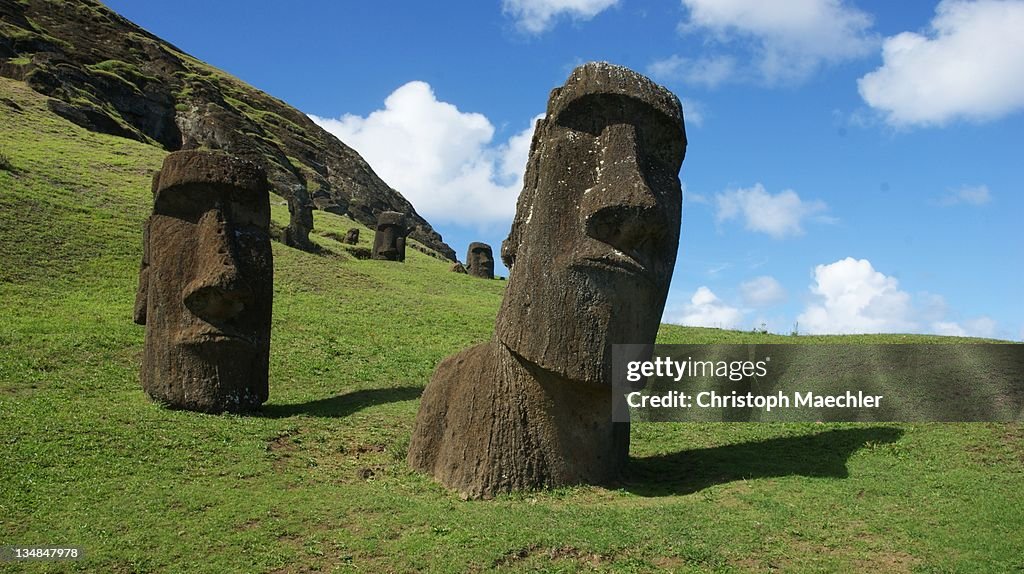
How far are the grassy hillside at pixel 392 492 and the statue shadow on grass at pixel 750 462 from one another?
0.04m

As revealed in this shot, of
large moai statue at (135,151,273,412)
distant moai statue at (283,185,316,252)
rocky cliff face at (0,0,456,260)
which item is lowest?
large moai statue at (135,151,273,412)

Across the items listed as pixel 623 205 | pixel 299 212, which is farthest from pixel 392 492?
pixel 299 212

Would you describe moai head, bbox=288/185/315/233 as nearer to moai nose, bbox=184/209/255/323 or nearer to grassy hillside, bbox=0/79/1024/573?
grassy hillside, bbox=0/79/1024/573

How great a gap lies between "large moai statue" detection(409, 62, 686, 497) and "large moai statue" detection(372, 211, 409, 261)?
90.5 feet

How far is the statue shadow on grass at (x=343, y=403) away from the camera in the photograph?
12000mm

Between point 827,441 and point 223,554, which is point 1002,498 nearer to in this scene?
point 827,441

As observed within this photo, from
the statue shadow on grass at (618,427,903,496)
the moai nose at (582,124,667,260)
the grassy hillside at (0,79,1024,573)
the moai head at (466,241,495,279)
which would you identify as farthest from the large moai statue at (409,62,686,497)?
the moai head at (466,241,495,279)

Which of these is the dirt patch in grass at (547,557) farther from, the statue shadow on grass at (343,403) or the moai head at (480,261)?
the moai head at (480,261)

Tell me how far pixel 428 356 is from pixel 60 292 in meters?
8.02

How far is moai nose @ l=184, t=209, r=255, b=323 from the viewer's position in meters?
11.2

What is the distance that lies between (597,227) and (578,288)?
0.57 meters

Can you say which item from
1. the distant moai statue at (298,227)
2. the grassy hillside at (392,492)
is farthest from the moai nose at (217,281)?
the distant moai statue at (298,227)

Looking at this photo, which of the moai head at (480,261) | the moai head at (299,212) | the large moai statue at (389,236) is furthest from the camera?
the moai head at (480,261)

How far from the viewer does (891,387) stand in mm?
10664
